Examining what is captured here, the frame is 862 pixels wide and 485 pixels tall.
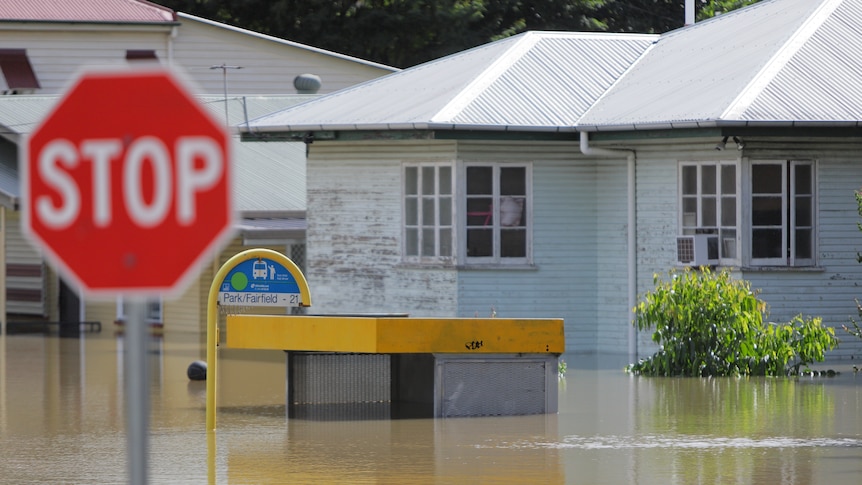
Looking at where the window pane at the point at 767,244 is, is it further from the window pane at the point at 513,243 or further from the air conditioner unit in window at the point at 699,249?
the window pane at the point at 513,243

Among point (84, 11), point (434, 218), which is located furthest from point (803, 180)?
point (84, 11)

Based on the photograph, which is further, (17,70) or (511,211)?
(17,70)

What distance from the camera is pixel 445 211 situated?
2056 cm

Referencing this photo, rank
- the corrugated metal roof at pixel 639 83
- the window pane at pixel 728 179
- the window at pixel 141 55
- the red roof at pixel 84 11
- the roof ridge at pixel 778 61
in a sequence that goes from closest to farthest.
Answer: the roof ridge at pixel 778 61 → the corrugated metal roof at pixel 639 83 → the window pane at pixel 728 179 → the red roof at pixel 84 11 → the window at pixel 141 55

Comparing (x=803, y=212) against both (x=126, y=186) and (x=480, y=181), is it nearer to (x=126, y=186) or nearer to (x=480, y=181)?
(x=480, y=181)

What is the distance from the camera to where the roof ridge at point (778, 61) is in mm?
18188

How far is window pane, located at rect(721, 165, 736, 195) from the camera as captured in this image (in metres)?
19.0

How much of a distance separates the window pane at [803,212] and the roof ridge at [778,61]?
1.53m

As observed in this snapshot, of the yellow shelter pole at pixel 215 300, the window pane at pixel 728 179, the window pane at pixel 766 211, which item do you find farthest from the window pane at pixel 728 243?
the yellow shelter pole at pixel 215 300

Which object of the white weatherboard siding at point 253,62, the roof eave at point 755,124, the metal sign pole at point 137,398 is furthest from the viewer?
the white weatherboard siding at point 253,62

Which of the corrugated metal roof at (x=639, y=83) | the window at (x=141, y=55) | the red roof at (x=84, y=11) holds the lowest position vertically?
the corrugated metal roof at (x=639, y=83)

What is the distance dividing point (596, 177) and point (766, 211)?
9.27ft

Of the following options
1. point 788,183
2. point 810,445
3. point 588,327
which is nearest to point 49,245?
point 810,445

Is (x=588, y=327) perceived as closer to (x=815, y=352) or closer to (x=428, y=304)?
(x=428, y=304)
